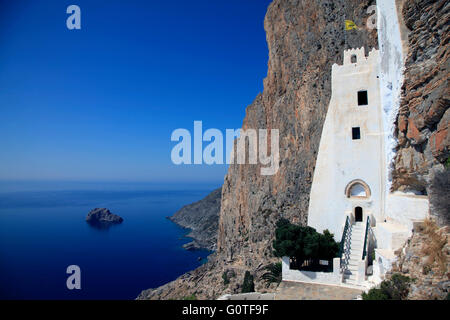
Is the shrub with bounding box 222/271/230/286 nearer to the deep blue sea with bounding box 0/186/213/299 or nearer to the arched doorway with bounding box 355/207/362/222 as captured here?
the arched doorway with bounding box 355/207/362/222

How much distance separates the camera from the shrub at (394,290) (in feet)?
23.9

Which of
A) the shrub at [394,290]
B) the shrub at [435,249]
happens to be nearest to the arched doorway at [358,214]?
the shrub at [435,249]

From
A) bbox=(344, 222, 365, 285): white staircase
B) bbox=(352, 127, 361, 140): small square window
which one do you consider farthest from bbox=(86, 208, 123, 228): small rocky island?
bbox=(352, 127, 361, 140): small square window

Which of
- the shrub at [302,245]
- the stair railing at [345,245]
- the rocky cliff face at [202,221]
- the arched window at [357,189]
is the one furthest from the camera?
the rocky cliff face at [202,221]

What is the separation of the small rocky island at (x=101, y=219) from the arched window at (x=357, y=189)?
342 feet

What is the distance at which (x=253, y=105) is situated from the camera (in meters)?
33.9

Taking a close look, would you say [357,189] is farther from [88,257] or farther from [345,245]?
[88,257]

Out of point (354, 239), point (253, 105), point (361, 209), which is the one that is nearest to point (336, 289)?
point (354, 239)

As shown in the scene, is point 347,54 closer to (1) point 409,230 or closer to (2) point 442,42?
(2) point 442,42

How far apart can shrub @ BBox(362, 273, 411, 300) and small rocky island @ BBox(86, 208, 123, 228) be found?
108080mm

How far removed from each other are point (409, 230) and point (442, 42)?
581cm

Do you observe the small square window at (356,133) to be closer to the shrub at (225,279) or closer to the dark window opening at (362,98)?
the dark window opening at (362,98)

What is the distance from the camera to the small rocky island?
105 metres

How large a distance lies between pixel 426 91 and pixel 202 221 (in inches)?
3344
